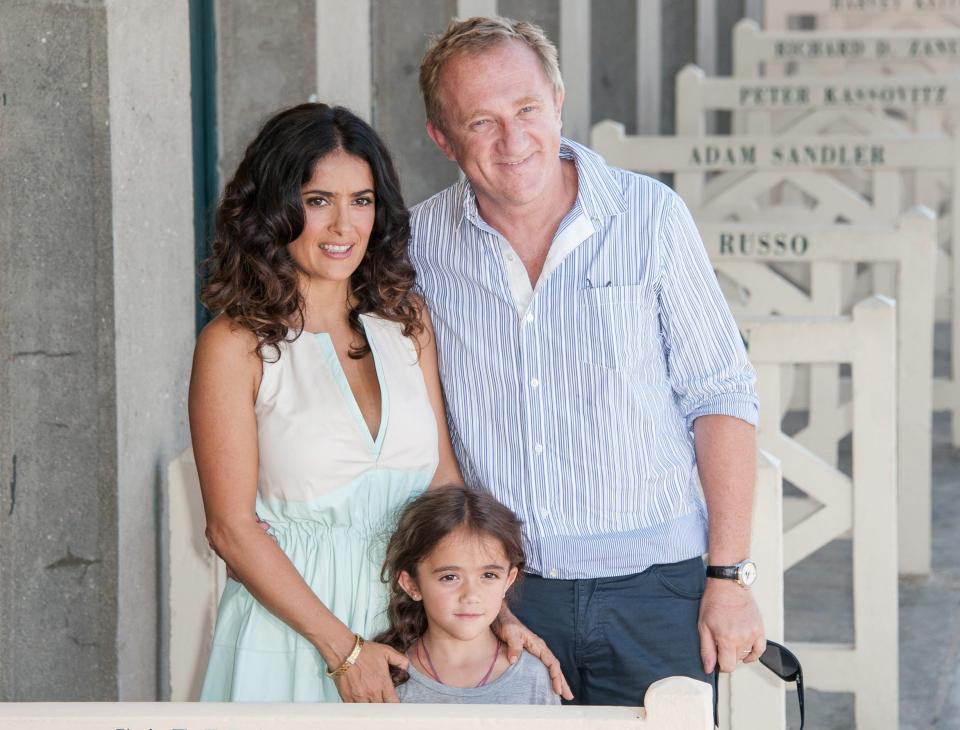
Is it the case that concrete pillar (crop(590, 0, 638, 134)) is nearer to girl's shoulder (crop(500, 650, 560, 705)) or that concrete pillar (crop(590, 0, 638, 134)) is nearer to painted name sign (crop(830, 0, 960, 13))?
painted name sign (crop(830, 0, 960, 13))

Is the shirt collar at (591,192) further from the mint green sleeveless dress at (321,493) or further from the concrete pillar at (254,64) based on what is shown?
the concrete pillar at (254,64)

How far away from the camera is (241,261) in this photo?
2404 millimetres

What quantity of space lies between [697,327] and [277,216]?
0.66 m

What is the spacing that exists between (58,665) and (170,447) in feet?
1.56

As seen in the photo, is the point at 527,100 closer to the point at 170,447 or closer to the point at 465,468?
the point at 465,468

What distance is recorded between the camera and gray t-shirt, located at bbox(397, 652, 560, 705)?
7.80ft

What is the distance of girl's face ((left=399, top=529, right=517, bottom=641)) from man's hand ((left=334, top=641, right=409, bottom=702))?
0.12 metres

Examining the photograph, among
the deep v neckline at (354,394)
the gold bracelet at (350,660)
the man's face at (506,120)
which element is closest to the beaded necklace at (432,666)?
the gold bracelet at (350,660)

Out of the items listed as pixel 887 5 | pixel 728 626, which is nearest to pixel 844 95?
pixel 887 5

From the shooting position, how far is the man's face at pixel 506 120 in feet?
7.86

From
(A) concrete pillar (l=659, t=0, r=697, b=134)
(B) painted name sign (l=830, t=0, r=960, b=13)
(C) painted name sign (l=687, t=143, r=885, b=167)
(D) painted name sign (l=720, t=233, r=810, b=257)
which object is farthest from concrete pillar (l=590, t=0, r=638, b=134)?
(D) painted name sign (l=720, t=233, r=810, b=257)

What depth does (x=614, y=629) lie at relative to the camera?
2.45 meters

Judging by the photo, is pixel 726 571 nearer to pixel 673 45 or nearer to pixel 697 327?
pixel 697 327

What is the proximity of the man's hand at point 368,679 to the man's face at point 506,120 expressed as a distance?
719 millimetres
